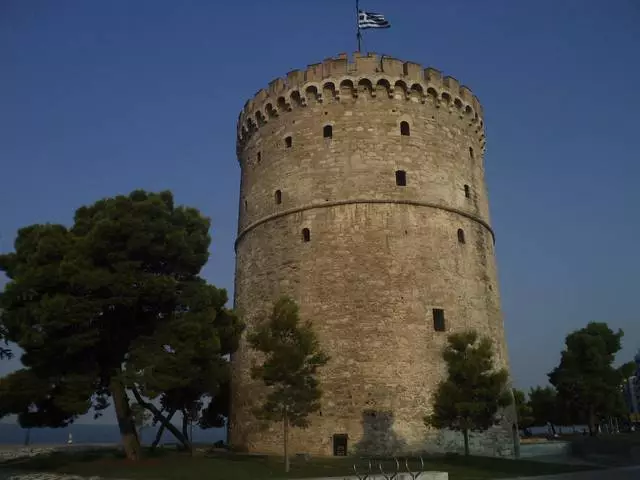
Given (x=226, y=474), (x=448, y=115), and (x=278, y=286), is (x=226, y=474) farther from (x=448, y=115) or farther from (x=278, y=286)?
(x=448, y=115)

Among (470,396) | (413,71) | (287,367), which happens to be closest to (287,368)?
(287,367)

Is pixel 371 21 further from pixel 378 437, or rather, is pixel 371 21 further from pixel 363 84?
pixel 378 437

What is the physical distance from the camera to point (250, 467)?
13828 mm

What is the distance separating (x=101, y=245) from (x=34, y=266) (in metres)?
1.91

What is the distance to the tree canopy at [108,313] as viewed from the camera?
14.4m

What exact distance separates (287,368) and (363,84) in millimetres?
10233

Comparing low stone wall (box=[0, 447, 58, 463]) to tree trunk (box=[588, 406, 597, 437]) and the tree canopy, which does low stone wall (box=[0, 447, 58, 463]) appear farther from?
tree trunk (box=[588, 406, 597, 437])

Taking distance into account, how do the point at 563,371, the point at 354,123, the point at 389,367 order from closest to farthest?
the point at 389,367 < the point at 354,123 < the point at 563,371

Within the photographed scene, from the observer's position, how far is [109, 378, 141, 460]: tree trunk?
49.7 ft

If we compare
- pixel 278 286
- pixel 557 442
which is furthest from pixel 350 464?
pixel 557 442

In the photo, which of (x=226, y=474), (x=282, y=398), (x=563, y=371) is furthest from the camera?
(x=563, y=371)

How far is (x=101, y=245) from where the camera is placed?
14734 mm

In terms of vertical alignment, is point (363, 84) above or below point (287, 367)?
above

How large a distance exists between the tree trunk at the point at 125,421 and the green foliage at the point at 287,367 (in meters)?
3.69
